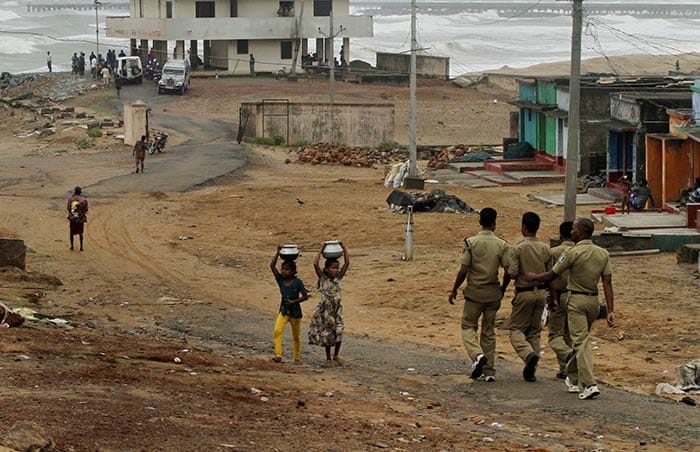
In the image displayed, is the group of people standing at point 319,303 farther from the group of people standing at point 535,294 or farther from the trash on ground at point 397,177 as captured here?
the trash on ground at point 397,177

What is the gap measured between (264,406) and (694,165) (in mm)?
17710

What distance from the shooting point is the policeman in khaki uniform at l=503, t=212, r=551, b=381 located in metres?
Result: 12.2

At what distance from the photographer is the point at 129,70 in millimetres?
66750

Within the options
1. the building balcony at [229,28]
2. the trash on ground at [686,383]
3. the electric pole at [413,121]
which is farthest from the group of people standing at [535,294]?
the building balcony at [229,28]

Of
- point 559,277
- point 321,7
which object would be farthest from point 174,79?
point 559,277

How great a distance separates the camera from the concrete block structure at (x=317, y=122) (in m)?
46.8

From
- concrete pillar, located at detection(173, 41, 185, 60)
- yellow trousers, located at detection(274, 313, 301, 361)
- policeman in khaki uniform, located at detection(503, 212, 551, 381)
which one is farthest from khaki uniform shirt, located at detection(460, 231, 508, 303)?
concrete pillar, located at detection(173, 41, 185, 60)

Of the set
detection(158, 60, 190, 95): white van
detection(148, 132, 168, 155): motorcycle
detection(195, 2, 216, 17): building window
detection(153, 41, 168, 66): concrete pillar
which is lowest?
detection(148, 132, 168, 155): motorcycle

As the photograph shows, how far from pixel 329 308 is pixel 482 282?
1769 millimetres

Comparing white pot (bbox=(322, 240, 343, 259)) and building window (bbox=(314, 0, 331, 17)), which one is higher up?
building window (bbox=(314, 0, 331, 17))

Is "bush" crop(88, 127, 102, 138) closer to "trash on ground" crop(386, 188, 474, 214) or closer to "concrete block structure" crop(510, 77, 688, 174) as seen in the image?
"concrete block structure" crop(510, 77, 688, 174)

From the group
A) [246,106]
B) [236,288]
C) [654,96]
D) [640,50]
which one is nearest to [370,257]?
[236,288]

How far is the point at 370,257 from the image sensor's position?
76.8ft

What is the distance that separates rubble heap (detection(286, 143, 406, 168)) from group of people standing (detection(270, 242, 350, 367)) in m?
28.3
